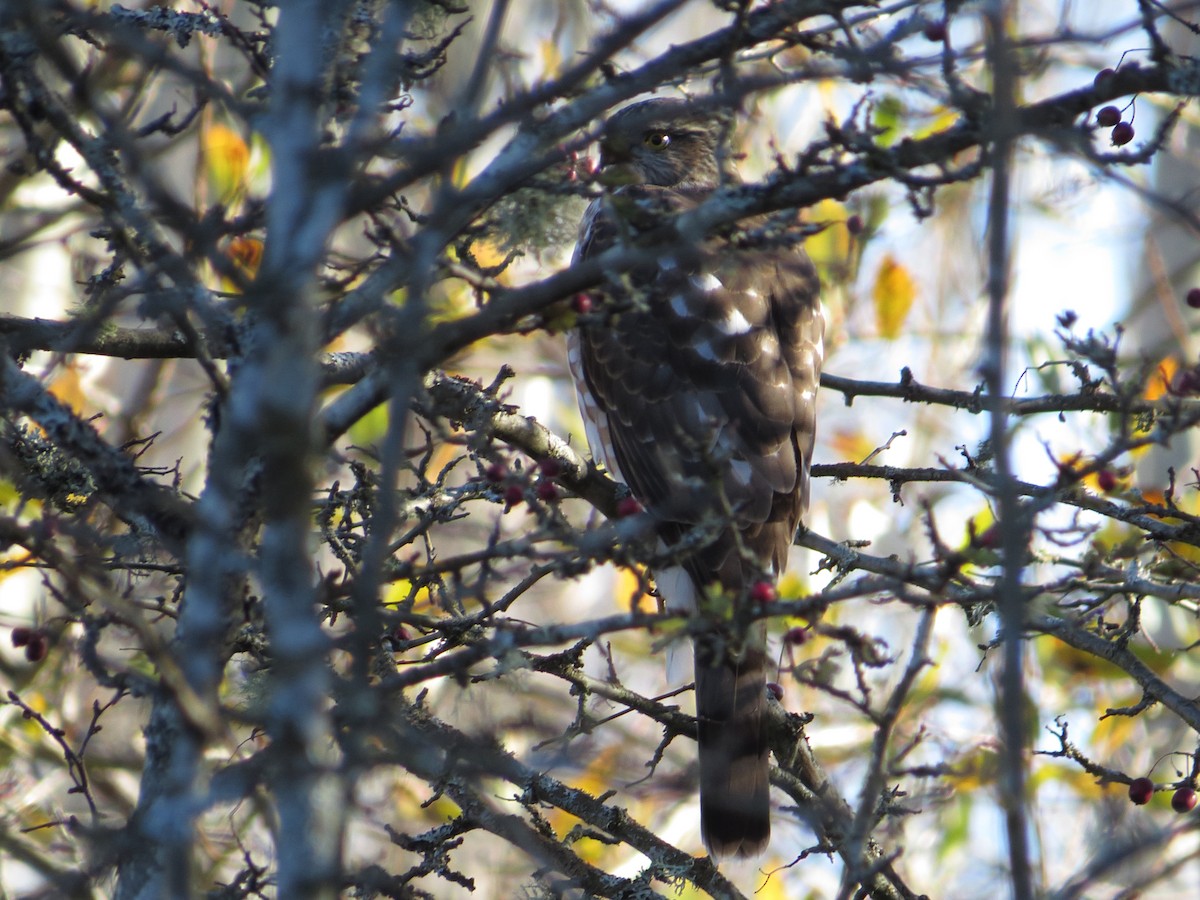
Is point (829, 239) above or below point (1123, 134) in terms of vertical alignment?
above

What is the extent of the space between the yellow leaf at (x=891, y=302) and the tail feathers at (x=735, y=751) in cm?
317

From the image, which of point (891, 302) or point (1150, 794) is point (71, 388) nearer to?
point (891, 302)

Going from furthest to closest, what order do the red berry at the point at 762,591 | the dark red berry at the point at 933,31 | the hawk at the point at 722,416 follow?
the hawk at the point at 722,416 < the dark red berry at the point at 933,31 < the red berry at the point at 762,591

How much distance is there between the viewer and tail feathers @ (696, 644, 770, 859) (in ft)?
11.5

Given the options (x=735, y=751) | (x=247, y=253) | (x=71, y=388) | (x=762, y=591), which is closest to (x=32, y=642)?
(x=762, y=591)

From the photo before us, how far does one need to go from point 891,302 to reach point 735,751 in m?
3.49

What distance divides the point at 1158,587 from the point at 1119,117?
42.1 inches

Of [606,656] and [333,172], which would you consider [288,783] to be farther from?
[606,656]

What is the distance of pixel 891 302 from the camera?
21.2 ft

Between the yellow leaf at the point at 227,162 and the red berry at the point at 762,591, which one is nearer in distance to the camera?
the red berry at the point at 762,591

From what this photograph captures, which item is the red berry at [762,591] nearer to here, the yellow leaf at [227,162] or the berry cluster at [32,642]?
the berry cluster at [32,642]

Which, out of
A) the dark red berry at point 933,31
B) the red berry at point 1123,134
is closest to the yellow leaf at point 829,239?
the red berry at point 1123,134

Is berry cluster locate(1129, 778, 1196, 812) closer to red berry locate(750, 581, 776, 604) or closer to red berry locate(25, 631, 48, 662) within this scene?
red berry locate(750, 581, 776, 604)

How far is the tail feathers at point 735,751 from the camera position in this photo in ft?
11.5
